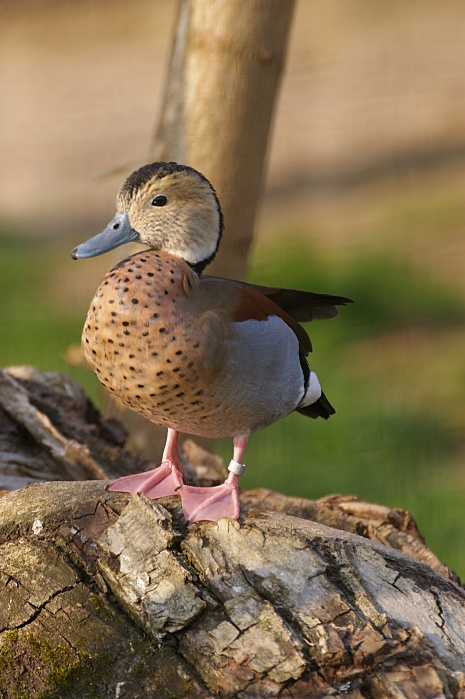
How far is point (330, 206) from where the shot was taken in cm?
752

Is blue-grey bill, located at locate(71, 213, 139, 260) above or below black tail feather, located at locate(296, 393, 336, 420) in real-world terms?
above

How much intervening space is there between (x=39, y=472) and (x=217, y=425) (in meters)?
0.84

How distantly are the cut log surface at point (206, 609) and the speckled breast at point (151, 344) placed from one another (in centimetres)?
23

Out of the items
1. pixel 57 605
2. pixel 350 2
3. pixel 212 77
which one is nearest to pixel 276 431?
pixel 212 77

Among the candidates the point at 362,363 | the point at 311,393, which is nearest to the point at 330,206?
the point at 362,363

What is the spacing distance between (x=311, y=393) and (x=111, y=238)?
0.66m

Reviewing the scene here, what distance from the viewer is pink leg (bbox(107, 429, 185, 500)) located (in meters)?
1.99

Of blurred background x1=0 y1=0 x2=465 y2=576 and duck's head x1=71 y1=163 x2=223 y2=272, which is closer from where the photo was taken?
duck's head x1=71 y1=163 x2=223 y2=272

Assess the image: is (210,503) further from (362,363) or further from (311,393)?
(362,363)

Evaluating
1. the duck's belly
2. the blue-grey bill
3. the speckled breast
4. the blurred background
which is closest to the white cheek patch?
the duck's belly

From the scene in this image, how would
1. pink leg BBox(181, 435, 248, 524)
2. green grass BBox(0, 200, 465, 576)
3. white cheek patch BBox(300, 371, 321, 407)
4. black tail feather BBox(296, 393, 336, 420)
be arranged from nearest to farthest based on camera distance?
pink leg BBox(181, 435, 248, 524)
white cheek patch BBox(300, 371, 321, 407)
black tail feather BBox(296, 393, 336, 420)
green grass BBox(0, 200, 465, 576)

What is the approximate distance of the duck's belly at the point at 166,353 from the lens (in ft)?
6.12

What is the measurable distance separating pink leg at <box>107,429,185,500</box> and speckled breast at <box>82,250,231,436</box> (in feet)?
0.58

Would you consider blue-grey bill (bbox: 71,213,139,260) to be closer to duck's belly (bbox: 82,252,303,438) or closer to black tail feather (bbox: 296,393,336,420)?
duck's belly (bbox: 82,252,303,438)
